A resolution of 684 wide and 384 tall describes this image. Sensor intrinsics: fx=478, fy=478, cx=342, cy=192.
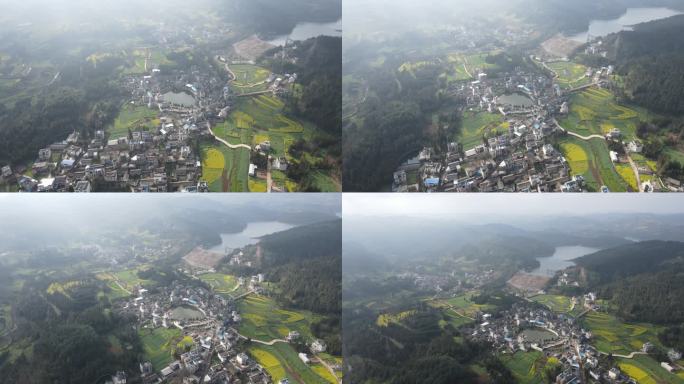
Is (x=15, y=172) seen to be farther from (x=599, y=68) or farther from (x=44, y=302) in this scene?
(x=599, y=68)

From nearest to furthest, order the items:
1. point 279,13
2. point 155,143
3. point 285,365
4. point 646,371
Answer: point 646,371, point 155,143, point 285,365, point 279,13

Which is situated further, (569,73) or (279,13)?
(279,13)

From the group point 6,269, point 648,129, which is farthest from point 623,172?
point 6,269

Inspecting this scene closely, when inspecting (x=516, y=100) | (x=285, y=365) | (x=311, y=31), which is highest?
(x=311, y=31)

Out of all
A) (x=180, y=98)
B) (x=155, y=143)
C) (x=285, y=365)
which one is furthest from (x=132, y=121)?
(x=285, y=365)

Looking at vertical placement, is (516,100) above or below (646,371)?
above

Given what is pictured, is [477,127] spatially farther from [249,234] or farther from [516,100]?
[249,234]

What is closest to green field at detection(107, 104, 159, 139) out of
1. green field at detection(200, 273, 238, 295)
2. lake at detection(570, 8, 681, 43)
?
green field at detection(200, 273, 238, 295)

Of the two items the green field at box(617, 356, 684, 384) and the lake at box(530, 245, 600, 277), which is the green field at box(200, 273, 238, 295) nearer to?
the lake at box(530, 245, 600, 277)
